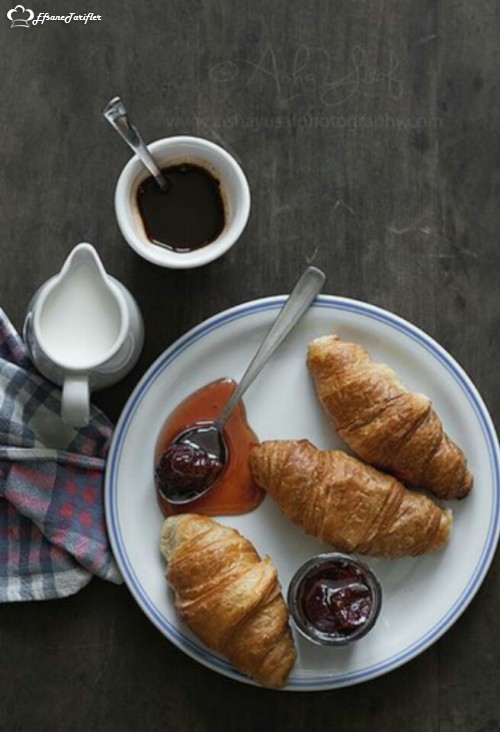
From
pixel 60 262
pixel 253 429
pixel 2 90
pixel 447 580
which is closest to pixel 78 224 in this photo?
pixel 60 262

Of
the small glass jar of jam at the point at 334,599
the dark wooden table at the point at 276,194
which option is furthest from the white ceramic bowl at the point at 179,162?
the small glass jar of jam at the point at 334,599

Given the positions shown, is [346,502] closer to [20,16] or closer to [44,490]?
[44,490]

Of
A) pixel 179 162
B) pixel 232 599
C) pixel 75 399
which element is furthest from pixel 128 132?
pixel 232 599

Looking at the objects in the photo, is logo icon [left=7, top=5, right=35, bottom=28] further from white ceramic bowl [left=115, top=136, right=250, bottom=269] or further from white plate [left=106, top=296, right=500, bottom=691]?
white plate [left=106, top=296, right=500, bottom=691]

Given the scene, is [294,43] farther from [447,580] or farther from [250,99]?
[447,580]

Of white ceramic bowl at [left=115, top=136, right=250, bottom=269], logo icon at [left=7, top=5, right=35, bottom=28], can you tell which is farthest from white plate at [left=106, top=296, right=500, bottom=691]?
logo icon at [left=7, top=5, right=35, bottom=28]

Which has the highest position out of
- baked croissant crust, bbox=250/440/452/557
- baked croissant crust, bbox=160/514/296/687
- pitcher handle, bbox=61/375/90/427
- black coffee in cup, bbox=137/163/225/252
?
black coffee in cup, bbox=137/163/225/252
